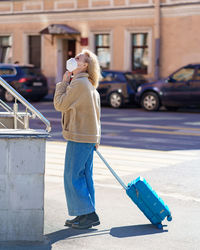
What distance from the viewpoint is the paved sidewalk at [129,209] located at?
598cm

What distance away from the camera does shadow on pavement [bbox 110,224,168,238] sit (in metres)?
6.29

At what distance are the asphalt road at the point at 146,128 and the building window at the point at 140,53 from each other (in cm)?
688

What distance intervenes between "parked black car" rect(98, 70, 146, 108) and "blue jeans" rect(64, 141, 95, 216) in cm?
1854

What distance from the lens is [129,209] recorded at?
732cm

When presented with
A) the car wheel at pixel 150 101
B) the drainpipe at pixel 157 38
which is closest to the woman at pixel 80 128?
the car wheel at pixel 150 101

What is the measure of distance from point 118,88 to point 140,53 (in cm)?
606

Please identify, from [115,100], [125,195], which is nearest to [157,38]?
[115,100]

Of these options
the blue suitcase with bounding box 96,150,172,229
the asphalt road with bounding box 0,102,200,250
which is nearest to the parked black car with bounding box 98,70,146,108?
the asphalt road with bounding box 0,102,200,250

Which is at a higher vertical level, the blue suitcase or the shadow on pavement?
the blue suitcase

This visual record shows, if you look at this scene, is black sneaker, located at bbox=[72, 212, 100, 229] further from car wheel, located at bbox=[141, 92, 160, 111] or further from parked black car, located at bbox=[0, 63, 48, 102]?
parked black car, located at bbox=[0, 63, 48, 102]

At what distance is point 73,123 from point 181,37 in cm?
2321

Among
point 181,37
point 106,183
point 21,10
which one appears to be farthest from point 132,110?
point 106,183

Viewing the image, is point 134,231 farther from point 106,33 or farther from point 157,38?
point 106,33

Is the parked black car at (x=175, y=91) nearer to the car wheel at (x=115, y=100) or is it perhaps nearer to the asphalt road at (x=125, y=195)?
the car wheel at (x=115, y=100)
